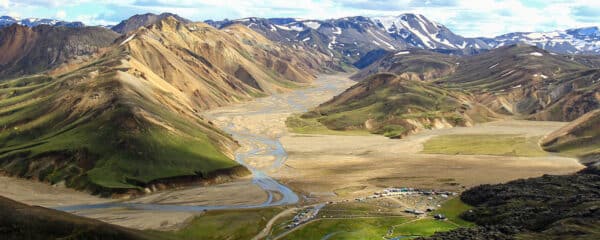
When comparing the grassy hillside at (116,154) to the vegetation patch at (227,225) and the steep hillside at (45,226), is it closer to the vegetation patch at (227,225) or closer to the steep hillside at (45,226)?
the vegetation patch at (227,225)

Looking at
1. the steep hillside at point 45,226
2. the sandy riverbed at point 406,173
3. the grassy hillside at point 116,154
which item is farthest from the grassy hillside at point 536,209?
the grassy hillside at point 116,154

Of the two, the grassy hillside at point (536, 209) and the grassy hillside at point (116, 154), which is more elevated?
the grassy hillside at point (116, 154)

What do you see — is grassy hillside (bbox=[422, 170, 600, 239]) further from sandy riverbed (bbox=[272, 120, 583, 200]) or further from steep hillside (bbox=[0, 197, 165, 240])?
steep hillside (bbox=[0, 197, 165, 240])

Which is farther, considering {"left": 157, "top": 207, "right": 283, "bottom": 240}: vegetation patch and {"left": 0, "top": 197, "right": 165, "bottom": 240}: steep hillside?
{"left": 157, "top": 207, "right": 283, "bottom": 240}: vegetation patch

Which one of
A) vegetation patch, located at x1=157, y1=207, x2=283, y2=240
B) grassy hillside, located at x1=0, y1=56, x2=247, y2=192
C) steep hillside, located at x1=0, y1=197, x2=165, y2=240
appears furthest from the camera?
grassy hillside, located at x1=0, y1=56, x2=247, y2=192

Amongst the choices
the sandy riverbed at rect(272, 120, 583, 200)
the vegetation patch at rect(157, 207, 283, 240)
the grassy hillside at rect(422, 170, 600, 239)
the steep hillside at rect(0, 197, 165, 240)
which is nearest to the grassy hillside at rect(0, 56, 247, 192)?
the sandy riverbed at rect(272, 120, 583, 200)

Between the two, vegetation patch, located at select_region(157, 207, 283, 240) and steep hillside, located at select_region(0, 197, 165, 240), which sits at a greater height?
steep hillside, located at select_region(0, 197, 165, 240)

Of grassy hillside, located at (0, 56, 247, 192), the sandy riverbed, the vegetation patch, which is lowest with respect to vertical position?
the vegetation patch

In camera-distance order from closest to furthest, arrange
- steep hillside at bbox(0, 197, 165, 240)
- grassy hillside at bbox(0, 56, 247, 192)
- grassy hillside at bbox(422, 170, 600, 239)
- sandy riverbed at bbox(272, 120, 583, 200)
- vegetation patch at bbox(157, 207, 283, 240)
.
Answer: steep hillside at bbox(0, 197, 165, 240)
grassy hillside at bbox(422, 170, 600, 239)
vegetation patch at bbox(157, 207, 283, 240)
grassy hillside at bbox(0, 56, 247, 192)
sandy riverbed at bbox(272, 120, 583, 200)

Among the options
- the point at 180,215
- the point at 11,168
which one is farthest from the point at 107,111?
the point at 180,215

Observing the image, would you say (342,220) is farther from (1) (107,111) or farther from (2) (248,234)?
(1) (107,111)
